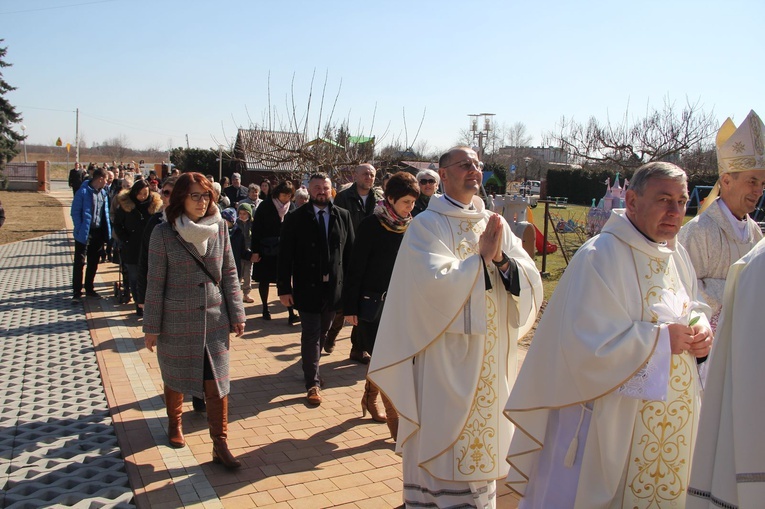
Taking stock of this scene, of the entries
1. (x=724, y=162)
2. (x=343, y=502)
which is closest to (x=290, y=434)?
(x=343, y=502)

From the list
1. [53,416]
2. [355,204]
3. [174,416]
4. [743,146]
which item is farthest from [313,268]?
[743,146]

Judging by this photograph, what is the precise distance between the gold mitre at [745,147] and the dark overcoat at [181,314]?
3566mm

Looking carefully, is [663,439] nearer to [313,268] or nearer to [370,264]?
[370,264]

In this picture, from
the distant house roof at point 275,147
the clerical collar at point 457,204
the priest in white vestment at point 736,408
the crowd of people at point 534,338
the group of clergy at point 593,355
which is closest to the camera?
the priest in white vestment at point 736,408

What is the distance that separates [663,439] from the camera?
2891mm

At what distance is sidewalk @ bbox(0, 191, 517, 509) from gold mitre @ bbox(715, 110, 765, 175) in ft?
8.61

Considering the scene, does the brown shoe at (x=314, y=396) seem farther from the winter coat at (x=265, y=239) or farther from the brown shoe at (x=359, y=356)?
the winter coat at (x=265, y=239)

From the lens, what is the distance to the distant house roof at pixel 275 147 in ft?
47.0

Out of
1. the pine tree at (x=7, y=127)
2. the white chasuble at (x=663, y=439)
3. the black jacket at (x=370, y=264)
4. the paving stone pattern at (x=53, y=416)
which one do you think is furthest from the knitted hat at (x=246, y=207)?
the pine tree at (x=7, y=127)

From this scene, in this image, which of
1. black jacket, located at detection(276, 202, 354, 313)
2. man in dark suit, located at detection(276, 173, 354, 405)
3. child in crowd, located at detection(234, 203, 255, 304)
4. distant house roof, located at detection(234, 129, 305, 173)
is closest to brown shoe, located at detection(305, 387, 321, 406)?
→ man in dark suit, located at detection(276, 173, 354, 405)

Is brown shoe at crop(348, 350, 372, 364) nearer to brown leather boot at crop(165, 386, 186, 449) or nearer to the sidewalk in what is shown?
the sidewalk

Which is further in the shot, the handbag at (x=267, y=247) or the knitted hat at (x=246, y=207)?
the knitted hat at (x=246, y=207)

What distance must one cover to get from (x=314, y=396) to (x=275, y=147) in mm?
9225

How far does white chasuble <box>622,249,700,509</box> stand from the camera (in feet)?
9.37
